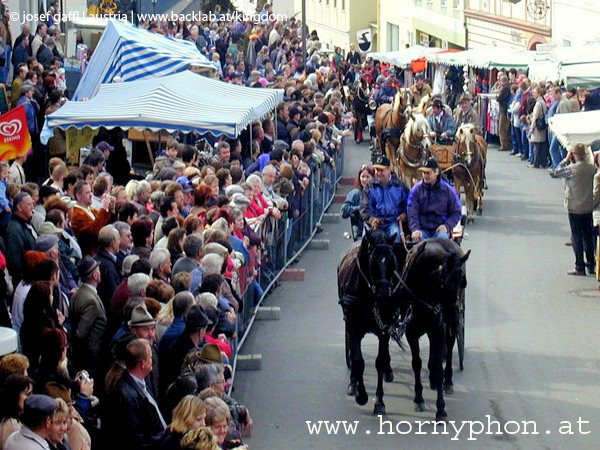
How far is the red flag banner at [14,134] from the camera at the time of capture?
43.4 feet

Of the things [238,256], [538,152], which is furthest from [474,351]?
[538,152]

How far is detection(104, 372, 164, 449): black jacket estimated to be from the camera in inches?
314

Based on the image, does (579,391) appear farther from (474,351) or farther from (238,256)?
(238,256)

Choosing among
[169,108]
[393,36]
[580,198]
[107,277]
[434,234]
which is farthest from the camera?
[393,36]

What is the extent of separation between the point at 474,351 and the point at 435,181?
1.91m

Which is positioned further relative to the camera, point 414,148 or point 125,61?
point 125,61

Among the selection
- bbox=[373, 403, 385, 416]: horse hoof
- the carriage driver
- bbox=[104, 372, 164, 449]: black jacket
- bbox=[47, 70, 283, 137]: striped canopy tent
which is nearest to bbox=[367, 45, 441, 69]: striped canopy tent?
bbox=[47, 70, 283, 137]: striped canopy tent

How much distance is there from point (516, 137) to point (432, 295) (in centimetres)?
2002

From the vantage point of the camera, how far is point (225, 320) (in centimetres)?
1036

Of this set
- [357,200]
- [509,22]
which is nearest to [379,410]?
[357,200]

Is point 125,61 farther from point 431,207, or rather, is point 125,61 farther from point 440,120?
point 431,207

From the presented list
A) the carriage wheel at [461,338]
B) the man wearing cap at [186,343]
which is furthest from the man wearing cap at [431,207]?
the man wearing cap at [186,343]

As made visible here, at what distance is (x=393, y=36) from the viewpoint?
2596 inches

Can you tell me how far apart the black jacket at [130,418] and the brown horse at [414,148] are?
532 inches
